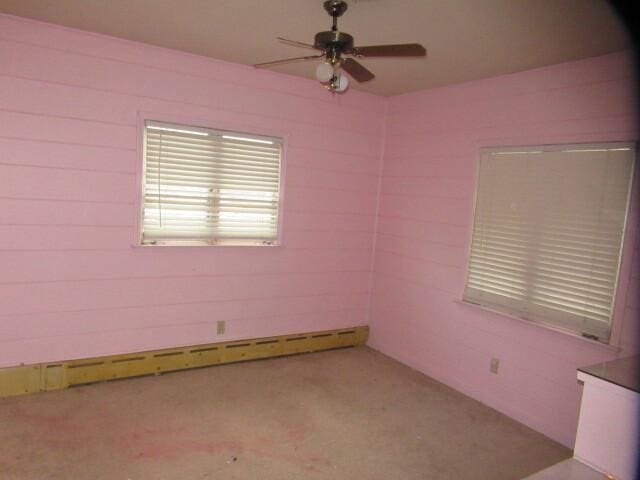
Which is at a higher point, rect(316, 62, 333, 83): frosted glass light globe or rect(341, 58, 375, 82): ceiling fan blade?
rect(341, 58, 375, 82): ceiling fan blade

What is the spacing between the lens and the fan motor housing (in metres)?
2.13

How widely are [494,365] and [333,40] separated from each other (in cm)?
274

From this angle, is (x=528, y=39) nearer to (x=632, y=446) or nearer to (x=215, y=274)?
(x=632, y=446)

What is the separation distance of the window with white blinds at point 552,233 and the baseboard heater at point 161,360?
5.12 ft

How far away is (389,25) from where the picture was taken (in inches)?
105

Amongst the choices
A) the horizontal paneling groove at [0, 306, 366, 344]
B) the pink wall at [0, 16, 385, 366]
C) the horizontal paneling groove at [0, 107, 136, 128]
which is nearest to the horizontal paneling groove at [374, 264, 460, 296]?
the horizontal paneling groove at [0, 306, 366, 344]

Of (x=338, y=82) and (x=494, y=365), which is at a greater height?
(x=338, y=82)

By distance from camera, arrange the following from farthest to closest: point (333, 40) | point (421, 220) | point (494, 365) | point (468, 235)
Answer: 1. point (421, 220)
2. point (468, 235)
3. point (494, 365)
4. point (333, 40)

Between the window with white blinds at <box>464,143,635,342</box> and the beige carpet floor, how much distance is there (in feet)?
3.03

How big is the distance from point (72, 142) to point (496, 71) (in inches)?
127

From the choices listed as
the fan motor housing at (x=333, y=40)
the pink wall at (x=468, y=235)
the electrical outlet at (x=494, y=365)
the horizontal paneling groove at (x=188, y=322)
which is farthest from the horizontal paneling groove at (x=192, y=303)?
the fan motor housing at (x=333, y=40)

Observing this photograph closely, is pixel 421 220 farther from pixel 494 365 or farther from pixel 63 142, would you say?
pixel 63 142

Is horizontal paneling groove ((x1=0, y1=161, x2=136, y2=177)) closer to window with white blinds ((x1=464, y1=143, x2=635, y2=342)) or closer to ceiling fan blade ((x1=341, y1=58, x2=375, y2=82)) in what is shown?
ceiling fan blade ((x1=341, y1=58, x2=375, y2=82))

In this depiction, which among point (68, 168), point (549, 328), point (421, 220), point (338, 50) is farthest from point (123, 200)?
point (549, 328)
